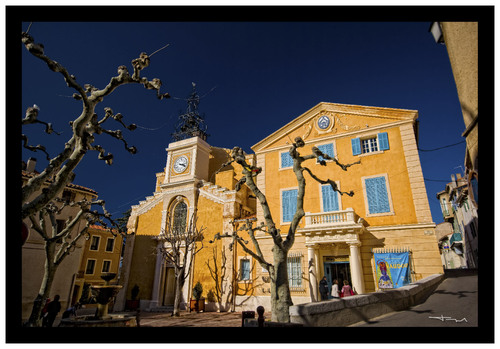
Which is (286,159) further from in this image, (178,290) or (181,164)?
(178,290)

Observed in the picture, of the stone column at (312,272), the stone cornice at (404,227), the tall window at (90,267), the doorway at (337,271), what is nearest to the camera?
the stone cornice at (404,227)

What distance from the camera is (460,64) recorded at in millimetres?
6387

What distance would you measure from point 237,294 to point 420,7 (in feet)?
59.7

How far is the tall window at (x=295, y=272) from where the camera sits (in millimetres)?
16406

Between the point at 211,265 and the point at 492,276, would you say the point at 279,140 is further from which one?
the point at 492,276

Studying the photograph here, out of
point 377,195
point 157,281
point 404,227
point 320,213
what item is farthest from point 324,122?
point 157,281

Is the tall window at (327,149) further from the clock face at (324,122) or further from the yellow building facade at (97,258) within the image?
the yellow building facade at (97,258)

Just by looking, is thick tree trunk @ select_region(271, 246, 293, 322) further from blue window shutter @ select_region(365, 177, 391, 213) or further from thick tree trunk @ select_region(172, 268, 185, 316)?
thick tree trunk @ select_region(172, 268, 185, 316)

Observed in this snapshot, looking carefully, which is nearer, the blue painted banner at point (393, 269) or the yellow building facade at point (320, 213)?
the blue painted banner at point (393, 269)

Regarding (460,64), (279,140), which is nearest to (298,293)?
(279,140)

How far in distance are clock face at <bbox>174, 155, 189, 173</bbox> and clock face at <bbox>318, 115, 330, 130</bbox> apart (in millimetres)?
12348

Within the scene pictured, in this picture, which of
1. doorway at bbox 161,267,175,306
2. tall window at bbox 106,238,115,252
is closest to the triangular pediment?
doorway at bbox 161,267,175,306

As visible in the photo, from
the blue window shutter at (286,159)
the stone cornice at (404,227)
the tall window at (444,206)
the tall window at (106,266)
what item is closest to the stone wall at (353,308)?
the stone cornice at (404,227)

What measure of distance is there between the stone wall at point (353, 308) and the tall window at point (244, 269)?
39.1 ft
